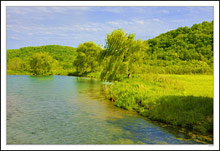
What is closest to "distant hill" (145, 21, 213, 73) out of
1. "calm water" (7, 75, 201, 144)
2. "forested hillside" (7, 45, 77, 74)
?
"forested hillside" (7, 45, 77, 74)

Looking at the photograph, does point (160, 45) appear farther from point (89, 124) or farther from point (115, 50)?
point (89, 124)

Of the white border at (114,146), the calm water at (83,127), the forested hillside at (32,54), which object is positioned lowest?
the calm water at (83,127)

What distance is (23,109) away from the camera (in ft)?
65.0

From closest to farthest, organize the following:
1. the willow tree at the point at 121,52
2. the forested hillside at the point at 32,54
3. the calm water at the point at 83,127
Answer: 1. the calm water at the point at 83,127
2. the willow tree at the point at 121,52
3. the forested hillside at the point at 32,54

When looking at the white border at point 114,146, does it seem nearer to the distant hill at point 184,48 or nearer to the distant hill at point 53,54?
the distant hill at point 184,48

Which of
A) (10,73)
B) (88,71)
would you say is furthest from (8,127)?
(10,73)

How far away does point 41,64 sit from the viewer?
82.9 m

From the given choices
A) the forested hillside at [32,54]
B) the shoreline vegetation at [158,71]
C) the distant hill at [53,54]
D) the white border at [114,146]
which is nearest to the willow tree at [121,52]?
the shoreline vegetation at [158,71]

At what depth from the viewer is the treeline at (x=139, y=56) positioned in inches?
1604

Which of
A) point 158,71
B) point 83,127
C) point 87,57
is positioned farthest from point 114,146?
point 87,57

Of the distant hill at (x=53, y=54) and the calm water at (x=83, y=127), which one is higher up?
the distant hill at (x=53, y=54)

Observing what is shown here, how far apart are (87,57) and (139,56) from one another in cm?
3608

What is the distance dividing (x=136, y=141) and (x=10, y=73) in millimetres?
83157

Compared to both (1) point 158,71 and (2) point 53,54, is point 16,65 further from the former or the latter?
(1) point 158,71
